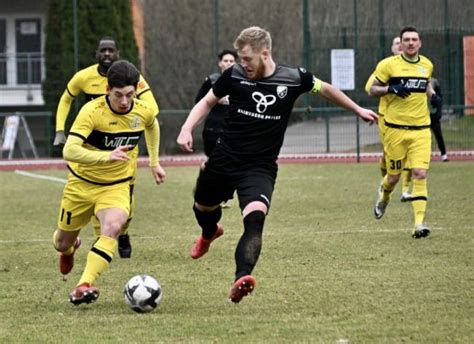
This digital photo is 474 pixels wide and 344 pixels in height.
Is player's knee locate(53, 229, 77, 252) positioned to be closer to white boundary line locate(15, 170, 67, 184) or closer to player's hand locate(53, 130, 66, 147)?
player's hand locate(53, 130, 66, 147)

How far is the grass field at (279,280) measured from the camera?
689 centimetres

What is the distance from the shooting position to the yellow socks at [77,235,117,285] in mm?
7863

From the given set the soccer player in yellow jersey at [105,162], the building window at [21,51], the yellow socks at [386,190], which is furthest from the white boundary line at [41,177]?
the soccer player in yellow jersey at [105,162]

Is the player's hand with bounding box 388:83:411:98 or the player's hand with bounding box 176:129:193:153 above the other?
the player's hand with bounding box 388:83:411:98

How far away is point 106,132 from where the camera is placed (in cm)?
838

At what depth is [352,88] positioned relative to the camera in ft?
88.4

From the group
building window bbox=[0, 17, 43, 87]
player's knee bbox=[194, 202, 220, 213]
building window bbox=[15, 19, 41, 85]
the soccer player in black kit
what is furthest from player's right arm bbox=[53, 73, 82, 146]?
building window bbox=[15, 19, 41, 85]

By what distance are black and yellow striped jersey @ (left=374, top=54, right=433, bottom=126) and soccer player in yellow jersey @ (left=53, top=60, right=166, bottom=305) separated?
4.71 metres

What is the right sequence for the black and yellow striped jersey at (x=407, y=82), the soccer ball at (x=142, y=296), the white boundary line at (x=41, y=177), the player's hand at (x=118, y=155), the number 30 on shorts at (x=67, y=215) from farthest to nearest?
1. the white boundary line at (x=41, y=177)
2. the black and yellow striped jersey at (x=407, y=82)
3. the number 30 on shorts at (x=67, y=215)
4. the player's hand at (x=118, y=155)
5. the soccer ball at (x=142, y=296)

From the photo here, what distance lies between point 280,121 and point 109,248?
148 cm

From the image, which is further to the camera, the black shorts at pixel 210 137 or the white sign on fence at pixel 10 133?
the white sign on fence at pixel 10 133

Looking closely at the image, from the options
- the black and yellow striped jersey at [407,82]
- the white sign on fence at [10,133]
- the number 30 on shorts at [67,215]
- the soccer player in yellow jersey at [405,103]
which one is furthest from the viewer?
the white sign on fence at [10,133]

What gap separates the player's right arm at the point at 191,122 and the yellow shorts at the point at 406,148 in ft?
14.9

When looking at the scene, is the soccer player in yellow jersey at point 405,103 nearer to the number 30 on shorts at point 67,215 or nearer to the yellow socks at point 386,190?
the yellow socks at point 386,190
